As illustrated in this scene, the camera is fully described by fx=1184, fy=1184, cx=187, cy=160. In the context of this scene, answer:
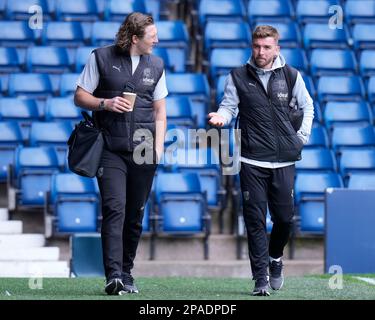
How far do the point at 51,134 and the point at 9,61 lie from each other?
5.72 ft

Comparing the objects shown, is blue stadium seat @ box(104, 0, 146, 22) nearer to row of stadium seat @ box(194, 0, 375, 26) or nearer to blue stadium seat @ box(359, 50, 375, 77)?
row of stadium seat @ box(194, 0, 375, 26)

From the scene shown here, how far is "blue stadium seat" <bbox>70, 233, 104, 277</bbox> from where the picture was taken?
35.4 ft

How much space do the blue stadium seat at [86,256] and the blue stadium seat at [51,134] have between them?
2195mm

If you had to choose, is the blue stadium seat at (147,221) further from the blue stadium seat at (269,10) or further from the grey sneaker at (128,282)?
the grey sneaker at (128,282)

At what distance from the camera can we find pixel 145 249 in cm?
1227

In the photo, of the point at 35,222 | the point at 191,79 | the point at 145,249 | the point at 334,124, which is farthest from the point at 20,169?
the point at 334,124

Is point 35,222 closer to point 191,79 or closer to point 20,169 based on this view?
point 20,169

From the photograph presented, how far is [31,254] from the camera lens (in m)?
11.8

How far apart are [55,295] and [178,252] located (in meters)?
4.79

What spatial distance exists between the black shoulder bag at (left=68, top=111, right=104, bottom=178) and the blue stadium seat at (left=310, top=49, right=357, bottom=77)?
7.02 metres

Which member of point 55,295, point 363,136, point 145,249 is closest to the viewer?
point 55,295

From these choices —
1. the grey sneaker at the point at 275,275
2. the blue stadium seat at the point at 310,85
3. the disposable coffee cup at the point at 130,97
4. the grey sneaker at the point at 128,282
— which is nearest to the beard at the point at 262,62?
the disposable coffee cup at the point at 130,97

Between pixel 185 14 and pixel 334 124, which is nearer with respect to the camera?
pixel 334 124

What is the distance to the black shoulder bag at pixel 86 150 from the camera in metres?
7.63
